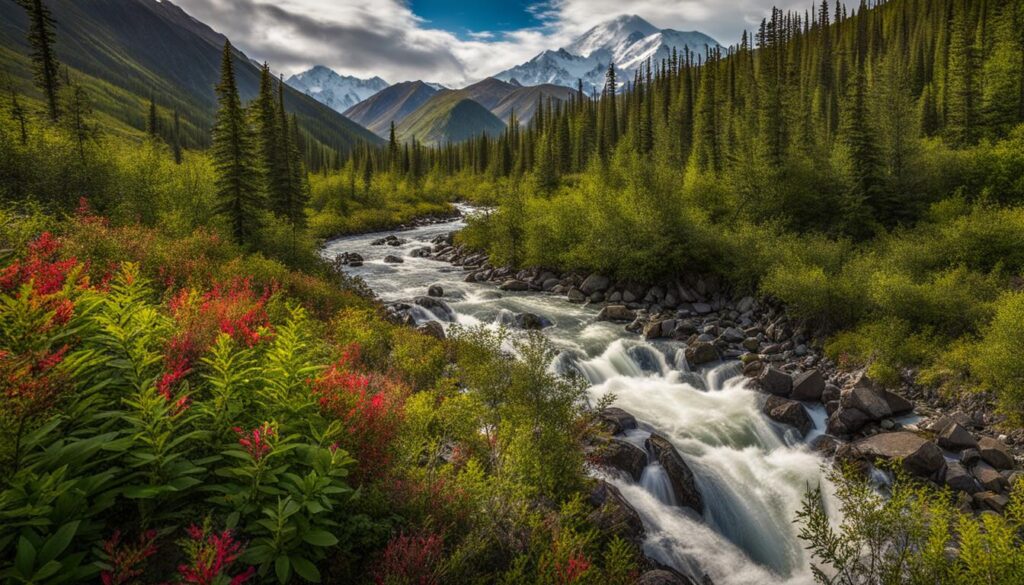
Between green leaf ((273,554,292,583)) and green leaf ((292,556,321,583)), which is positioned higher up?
green leaf ((273,554,292,583))

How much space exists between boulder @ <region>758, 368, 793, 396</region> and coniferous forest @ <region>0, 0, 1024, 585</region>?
7 cm

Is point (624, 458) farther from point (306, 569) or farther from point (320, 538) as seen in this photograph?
point (306, 569)

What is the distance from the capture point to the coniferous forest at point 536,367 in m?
4.35

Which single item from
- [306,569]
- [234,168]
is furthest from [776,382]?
[234,168]

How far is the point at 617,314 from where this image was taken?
26.8 metres

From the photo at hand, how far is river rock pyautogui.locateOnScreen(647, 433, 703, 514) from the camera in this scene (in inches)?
467

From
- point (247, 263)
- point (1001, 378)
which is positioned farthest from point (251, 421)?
point (1001, 378)

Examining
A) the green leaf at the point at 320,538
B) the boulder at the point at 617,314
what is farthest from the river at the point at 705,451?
the green leaf at the point at 320,538

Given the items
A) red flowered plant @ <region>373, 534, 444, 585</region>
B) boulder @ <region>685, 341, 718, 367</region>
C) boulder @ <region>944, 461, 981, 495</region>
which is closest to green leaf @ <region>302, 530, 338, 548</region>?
red flowered plant @ <region>373, 534, 444, 585</region>

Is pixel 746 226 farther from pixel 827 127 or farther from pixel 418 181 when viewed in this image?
pixel 418 181

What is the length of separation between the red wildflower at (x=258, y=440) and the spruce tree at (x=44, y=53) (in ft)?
128

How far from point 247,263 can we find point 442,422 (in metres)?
13.1

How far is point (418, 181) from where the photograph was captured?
104m

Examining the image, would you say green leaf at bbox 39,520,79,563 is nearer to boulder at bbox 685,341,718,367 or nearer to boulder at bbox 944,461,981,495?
boulder at bbox 944,461,981,495
